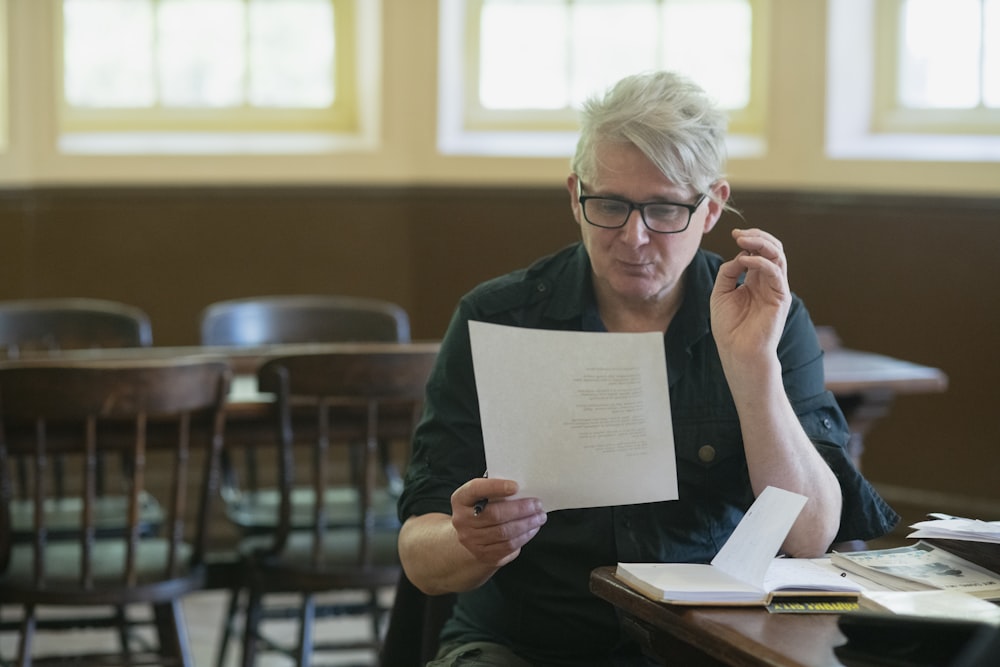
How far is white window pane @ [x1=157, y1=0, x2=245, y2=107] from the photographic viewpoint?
198 inches

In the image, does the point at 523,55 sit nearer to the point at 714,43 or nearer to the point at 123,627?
the point at 714,43

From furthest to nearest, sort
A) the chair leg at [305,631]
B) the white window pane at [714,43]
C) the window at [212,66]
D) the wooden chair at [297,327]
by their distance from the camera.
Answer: the window at [212,66] → the white window pane at [714,43] → the wooden chair at [297,327] → the chair leg at [305,631]

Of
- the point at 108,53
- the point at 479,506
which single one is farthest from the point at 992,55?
the point at 479,506

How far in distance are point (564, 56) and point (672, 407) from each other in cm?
345

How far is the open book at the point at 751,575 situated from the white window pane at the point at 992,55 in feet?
11.0

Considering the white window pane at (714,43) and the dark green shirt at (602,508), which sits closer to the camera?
the dark green shirt at (602,508)

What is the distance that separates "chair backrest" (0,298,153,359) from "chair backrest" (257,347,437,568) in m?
0.95

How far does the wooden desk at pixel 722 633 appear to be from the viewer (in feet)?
4.21

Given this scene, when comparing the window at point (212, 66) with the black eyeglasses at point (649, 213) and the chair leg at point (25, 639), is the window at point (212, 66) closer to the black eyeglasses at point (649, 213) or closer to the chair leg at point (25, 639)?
Answer: the chair leg at point (25, 639)

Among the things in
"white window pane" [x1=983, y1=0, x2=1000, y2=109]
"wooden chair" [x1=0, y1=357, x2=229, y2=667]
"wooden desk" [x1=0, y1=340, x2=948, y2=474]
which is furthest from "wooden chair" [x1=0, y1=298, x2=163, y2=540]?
"white window pane" [x1=983, y1=0, x2=1000, y2=109]

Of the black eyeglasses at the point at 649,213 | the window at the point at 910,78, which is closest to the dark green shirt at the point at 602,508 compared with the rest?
the black eyeglasses at the point at 649,213

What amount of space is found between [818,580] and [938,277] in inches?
125

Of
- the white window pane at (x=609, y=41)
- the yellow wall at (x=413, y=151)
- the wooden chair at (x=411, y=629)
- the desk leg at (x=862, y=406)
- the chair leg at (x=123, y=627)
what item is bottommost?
the chair leg at (x=123, y=627)

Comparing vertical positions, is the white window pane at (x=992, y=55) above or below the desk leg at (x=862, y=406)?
above
